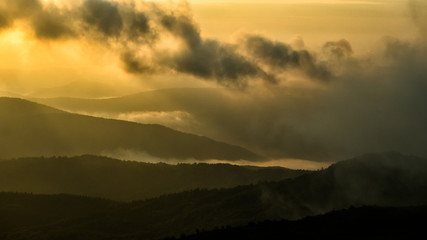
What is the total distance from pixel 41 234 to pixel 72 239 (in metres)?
8.88

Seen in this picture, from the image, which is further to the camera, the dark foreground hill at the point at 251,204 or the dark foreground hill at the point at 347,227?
the dark foreground hill at the point at 251,204

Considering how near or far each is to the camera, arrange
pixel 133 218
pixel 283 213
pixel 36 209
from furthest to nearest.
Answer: pixel 36 209, pixel 133 218, pixel 283 213

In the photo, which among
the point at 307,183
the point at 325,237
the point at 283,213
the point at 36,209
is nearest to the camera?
the point at 325,237

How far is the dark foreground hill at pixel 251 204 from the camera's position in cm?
15600

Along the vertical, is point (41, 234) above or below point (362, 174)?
below

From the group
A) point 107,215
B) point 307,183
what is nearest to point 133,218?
point 107,215

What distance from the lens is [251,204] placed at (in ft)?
535

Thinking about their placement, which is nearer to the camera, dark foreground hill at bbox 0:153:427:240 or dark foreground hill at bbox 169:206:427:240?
dark foreground hill at bbox 169:206:427:240

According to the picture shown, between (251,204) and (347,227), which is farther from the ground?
(251,204)

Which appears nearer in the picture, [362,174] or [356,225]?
[356,225]

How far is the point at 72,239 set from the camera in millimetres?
166875

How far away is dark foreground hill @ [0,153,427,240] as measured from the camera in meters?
156

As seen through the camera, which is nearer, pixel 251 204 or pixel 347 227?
pixel 347 227

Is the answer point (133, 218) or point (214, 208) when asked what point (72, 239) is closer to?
point (133, 218)
